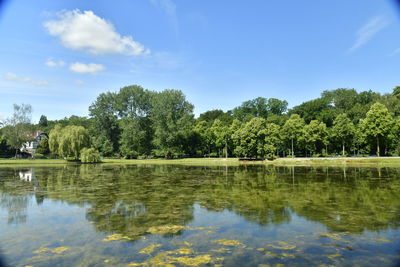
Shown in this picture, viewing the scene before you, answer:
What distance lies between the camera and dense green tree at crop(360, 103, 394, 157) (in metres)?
54.1

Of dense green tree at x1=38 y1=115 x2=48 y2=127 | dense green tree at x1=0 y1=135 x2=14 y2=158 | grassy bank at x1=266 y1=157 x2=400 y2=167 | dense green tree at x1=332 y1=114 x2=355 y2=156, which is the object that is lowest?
grassy bank at x1=266 y1=157 x2=400 y2=167

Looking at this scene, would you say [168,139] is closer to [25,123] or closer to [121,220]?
[25,123]

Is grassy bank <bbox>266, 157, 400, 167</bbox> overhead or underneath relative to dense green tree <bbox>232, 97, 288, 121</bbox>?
underneath

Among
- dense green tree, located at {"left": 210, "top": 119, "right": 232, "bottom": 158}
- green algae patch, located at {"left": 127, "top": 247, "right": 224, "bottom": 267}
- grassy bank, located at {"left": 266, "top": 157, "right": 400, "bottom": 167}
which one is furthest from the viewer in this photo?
dense green tree, located at {"left": 210, "top": 119, "right": 232, "bottom": 158}

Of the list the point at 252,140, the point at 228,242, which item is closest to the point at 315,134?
the point at 252,140

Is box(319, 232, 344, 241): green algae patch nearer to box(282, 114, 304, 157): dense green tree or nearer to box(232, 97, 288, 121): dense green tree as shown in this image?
box(282, 114, 304, 157): dense green tree

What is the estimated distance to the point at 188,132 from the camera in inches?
2741

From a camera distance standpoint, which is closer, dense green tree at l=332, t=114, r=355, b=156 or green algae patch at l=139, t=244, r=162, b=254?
green algae patch at l=139, t=244, r=162, b=254

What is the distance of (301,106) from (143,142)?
53348mm

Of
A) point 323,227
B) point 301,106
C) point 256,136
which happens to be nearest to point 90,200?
point 323,227

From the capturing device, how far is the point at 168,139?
66.2 metres

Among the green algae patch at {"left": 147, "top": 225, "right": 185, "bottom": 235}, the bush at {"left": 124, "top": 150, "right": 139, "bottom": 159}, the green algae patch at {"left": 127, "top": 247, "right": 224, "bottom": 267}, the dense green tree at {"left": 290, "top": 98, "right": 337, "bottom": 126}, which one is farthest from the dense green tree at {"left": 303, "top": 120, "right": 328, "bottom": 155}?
the green algae patch at {"left": 127, "top": 247, "right": 224, "bottom": 267}

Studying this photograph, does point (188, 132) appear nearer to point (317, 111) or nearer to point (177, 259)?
point (317, 111)

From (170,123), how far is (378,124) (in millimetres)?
46852
